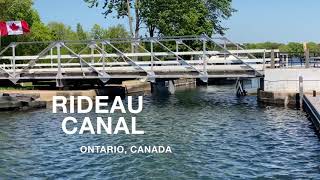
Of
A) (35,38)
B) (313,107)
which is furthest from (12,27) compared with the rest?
(313,107)

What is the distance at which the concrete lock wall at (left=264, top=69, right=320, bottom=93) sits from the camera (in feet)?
126

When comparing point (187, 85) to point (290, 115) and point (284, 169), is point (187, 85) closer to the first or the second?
point (290, 115)

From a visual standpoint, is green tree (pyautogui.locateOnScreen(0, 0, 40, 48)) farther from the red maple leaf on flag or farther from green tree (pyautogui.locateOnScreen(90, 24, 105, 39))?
green tree (pyautogui.locateOnScreen(90, 24, 105, 39))

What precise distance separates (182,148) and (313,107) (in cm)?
954

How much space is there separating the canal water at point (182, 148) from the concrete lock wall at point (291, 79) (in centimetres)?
338

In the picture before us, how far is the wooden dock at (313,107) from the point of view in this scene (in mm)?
26275

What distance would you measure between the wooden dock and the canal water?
57cm

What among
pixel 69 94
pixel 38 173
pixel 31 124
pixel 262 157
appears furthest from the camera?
pixel 69 94

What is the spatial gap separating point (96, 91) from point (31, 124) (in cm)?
1675

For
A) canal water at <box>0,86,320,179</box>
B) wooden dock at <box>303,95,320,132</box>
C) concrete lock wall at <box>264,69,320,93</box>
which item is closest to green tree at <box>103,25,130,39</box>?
concrete lock wall at <box>264,69,320,93</box>

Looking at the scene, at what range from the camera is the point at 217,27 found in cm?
8956

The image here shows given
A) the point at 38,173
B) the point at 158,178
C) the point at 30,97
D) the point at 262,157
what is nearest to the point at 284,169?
the point at 262,157

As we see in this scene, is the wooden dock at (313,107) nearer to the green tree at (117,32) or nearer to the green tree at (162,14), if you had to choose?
the green tree at (162,14)

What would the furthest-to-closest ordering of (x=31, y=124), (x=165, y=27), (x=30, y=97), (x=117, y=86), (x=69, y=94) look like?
(x=165, y=27) < (x=117, y=86) < (x=69, y=94) < (x=30, y=97) < (x=31, y=124)
